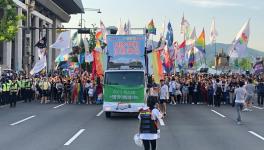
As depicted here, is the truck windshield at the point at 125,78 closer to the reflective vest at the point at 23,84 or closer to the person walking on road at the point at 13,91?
the person walking on road at the point at 13,91

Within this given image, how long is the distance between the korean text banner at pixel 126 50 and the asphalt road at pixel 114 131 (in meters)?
2.77

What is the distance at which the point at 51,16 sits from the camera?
288 ft

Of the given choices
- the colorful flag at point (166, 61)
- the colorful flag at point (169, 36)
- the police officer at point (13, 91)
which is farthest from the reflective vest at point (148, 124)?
the colorful flag at point (169, 36)

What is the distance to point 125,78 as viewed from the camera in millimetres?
21297

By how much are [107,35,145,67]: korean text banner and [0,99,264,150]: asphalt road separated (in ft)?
Answer: 9.09

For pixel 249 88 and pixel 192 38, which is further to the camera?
pixel 192 38

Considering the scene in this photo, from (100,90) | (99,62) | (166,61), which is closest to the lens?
(99,62)

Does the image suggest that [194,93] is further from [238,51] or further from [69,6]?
[69,6]

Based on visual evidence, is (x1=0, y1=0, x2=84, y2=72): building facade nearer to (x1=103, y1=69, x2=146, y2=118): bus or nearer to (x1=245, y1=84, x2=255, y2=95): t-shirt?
(x1=103, y1=69, x2=146, y2=118): bus

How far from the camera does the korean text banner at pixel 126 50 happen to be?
24.1 meters

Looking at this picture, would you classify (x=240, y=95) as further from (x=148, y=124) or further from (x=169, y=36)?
(x=169, y=36)

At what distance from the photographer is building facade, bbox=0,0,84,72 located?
148ft

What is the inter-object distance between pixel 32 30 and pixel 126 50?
153 feet

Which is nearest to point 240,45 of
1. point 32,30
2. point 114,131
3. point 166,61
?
point 166,61
